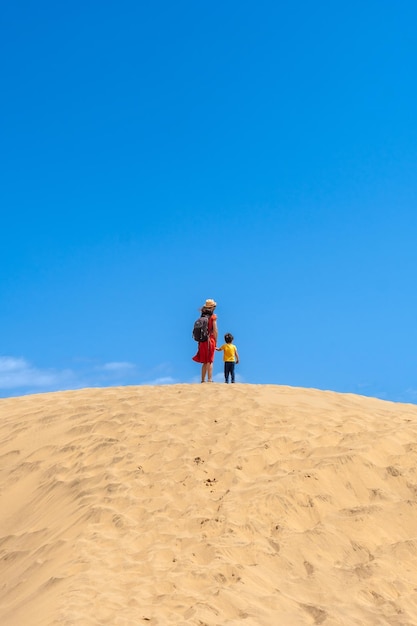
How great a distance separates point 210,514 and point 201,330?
6.15 meters

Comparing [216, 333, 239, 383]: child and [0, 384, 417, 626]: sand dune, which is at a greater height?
[216, 333, 239, 383]: child

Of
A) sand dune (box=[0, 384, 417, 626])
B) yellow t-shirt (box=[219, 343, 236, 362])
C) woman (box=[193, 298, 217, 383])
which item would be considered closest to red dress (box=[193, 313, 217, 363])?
woman (box=[193, 298, 217, 383])

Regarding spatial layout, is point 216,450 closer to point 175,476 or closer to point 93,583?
point 175,476

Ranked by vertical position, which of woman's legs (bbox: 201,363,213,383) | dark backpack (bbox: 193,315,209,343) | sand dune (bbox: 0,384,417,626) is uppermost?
dark backpack (bbox: 193,315,209,343)

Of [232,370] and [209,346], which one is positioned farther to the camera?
[232,370]

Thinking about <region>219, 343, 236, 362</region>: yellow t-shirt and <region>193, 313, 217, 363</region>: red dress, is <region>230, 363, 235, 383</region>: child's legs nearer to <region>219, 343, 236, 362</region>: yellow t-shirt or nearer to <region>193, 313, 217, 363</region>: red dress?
<region>219, 343, 236, 362</region>: yellow t-shirt

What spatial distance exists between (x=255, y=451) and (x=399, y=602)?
317 cm

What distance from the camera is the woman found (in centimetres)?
1366

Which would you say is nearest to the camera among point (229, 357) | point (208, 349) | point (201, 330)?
point (201, 330)

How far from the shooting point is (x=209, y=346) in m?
13.6

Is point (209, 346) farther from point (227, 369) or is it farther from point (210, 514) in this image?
point (210, 514)

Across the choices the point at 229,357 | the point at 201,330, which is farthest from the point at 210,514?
the point at 229,357

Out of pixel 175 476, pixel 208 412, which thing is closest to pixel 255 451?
pixel 175 476

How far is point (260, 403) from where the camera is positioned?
1118 centimetres
